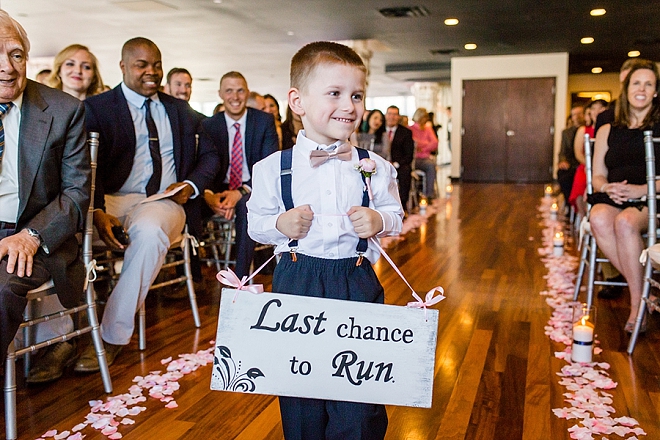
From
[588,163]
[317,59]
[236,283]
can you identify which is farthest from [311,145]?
[588,163]

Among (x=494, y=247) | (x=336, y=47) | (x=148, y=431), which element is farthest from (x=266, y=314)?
(x=494, y=247)

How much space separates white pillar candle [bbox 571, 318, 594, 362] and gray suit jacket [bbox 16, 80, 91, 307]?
6.75ft

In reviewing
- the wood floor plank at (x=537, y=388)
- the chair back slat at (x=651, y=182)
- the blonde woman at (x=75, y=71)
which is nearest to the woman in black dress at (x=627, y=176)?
the chair back slat at (x=651, y=182)

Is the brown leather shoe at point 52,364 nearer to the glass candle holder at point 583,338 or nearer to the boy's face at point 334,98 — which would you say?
the boy's face at point 334,98

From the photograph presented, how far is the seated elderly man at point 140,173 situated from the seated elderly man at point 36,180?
46 centimetres

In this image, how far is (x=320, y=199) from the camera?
4.96 ft

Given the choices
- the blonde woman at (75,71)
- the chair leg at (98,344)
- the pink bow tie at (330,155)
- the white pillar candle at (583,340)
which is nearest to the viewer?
the pink bow tie at (330,155)

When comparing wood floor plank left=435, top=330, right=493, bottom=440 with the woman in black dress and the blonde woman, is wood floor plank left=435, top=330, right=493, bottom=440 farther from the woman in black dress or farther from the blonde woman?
the blonde woman

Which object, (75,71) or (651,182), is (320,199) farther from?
(75,71)

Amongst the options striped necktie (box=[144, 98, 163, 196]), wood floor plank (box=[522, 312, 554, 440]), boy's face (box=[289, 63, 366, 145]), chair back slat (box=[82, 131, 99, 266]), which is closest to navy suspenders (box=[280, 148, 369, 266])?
boy's face (box=[289, 63, 366, 145])

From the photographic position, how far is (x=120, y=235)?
9.11 ft

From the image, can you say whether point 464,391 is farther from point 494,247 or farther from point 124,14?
point 124,14

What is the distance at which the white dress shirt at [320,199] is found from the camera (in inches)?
59.1

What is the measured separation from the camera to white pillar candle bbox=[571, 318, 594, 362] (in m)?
2.71
